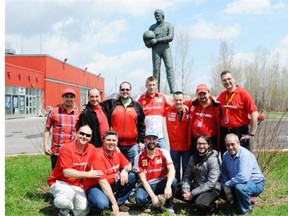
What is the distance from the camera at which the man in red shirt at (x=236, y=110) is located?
5.59m

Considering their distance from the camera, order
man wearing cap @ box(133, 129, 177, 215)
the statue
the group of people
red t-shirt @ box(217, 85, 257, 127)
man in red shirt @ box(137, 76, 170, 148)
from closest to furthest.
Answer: the group of people
man wearing cap @ box(133, 129, 177, 215)
red t-shirt @ box(217, 85, 257, 127)
man in red shirt @ box(137, 76, 170, 148)
the statue

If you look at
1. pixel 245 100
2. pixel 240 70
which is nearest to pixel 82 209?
pixel 245 100

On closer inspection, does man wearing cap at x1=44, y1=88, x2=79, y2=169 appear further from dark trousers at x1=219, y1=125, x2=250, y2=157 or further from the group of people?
dark trousers at x1=219, y1=125, x2=250, y2=157

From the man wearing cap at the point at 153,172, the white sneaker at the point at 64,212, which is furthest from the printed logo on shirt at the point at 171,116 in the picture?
the white sneaker at the point at 64,212

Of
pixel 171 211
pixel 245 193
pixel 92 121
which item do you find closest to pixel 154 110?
pixel 92 121

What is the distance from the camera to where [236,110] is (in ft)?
18.5

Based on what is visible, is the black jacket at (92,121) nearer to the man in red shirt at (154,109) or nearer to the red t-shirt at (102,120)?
the red t-shirt at (102,120)

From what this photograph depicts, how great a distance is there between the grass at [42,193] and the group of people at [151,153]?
1.20 feet

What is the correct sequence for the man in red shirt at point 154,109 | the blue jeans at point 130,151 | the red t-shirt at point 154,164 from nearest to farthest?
the red t-shirt at point 154,164
the blue jeans at point 130,151
the man in red shirt at point 154,109

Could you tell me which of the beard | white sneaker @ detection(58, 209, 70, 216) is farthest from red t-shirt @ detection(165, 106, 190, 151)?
white sneaker @ detection(58, 209, 70, 216)

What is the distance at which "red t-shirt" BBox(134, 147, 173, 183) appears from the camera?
5.46 meters

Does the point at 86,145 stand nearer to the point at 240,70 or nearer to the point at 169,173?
the point at 169,173

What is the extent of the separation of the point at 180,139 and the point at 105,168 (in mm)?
1397

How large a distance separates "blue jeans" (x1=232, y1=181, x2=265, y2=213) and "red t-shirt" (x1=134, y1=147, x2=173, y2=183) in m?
1.01
